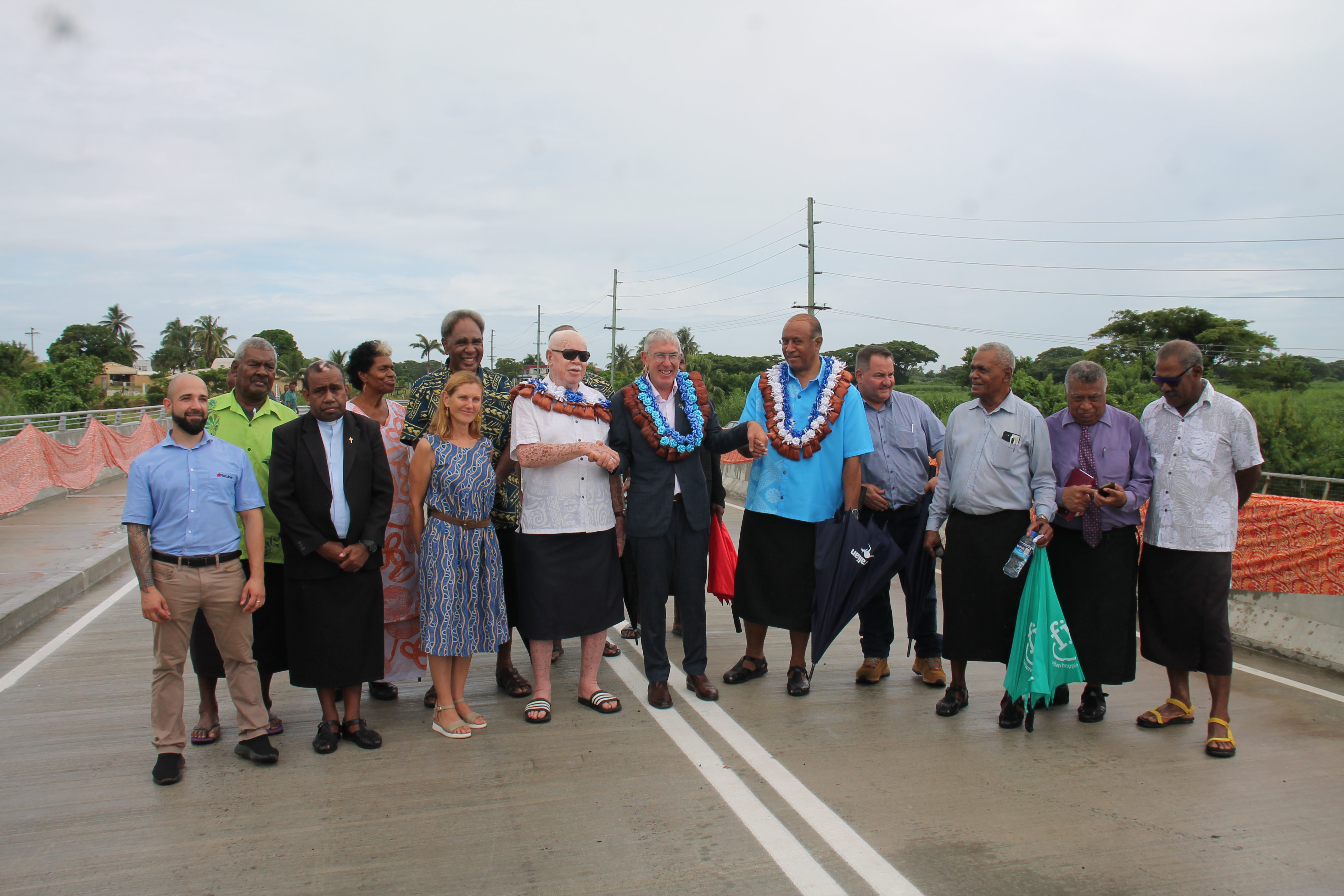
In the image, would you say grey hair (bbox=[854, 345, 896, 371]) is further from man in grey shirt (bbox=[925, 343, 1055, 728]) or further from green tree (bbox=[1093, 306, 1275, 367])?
green tree (bbox=[1093, 306, 1275, 367])

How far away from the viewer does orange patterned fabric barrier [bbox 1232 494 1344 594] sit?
20.0ft

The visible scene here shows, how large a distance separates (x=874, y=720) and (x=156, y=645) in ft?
11.9

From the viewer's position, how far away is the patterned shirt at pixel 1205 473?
471cm

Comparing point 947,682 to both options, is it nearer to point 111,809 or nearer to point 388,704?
point 388,704

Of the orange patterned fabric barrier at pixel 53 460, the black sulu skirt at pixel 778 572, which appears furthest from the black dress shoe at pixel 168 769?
the orange patterned fabric barrier at pixel 53 460

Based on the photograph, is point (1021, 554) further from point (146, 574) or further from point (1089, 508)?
point (146, 574)

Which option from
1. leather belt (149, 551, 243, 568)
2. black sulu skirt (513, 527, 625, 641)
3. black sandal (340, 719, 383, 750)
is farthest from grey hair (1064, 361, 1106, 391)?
leather belt (149, 551, 243, 568)

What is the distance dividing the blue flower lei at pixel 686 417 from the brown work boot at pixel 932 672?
6.80 ft

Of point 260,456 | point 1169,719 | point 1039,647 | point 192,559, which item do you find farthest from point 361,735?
point 1169,719

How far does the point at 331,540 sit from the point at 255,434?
0.86 metres

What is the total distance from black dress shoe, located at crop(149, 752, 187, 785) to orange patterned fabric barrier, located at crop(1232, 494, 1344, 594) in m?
6.31

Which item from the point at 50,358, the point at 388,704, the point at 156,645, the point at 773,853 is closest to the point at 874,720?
the point at 773,853

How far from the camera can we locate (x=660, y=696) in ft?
16.7

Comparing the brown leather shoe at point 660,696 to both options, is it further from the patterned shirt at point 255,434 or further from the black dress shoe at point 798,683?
the patterned shirt at point 255,434
